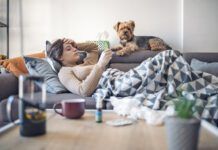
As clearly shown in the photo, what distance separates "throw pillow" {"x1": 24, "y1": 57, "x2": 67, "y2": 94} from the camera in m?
1.87

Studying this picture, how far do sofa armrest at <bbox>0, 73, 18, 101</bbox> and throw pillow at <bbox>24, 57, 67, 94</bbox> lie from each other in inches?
5.2

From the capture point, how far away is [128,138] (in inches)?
31.4

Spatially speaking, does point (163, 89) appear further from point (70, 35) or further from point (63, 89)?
point (70, 35)

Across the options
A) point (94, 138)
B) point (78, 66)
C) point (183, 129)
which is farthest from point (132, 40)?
point (183, 129)

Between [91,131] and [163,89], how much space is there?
70cm

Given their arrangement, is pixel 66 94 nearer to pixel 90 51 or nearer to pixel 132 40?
pixel 90 51

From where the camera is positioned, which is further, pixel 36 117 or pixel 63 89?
pixel 63 89

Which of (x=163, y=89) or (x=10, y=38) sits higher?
(x=10, y=38)

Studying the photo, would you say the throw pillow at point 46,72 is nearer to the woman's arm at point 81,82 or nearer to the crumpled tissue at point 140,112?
the woman's arm at point 81,82

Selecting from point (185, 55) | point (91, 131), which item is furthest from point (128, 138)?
point (185, 55)

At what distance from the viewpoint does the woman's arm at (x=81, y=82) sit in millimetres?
1703

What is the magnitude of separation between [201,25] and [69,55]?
154 centimetres

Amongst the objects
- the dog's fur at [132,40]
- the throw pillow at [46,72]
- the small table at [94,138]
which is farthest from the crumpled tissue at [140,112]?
the dog's fur at [132,40]

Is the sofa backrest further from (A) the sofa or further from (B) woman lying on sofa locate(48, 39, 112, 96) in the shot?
(B) woman lying on sofa locate(48, 39, 112, 96)
